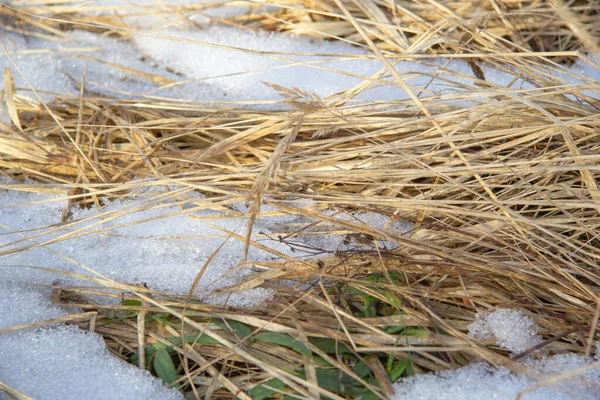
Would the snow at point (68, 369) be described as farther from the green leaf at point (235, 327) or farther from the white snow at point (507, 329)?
the white snow at point (507, 329)

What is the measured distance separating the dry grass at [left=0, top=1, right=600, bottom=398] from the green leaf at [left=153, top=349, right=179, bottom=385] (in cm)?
2

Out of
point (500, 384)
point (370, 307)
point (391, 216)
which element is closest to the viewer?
point (500, 384)

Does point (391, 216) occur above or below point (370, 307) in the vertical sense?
above

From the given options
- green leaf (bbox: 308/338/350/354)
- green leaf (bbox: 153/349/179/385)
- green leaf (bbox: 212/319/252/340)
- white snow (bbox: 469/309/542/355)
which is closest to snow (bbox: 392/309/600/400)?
white snow (bbox: 469/309/542/355)

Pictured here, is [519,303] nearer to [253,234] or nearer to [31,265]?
[253,234]

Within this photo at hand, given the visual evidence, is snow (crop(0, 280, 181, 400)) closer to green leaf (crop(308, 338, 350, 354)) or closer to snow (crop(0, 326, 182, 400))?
snow (crop(0, 326, 182, 400))

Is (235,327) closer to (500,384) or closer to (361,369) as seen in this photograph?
(361,369)

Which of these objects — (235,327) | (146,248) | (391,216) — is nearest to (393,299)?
(391,216)

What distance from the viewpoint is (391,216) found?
1.16m

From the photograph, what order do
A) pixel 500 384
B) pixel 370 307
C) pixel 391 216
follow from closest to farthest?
pixel 500 384, pixel 370 307, pixel 391 216

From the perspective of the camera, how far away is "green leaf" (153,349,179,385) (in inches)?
39.3

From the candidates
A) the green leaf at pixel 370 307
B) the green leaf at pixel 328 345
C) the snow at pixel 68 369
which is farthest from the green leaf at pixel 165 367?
the green leaf at pixel 370 307

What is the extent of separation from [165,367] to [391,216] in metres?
0.53

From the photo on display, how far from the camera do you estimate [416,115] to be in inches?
51.1
